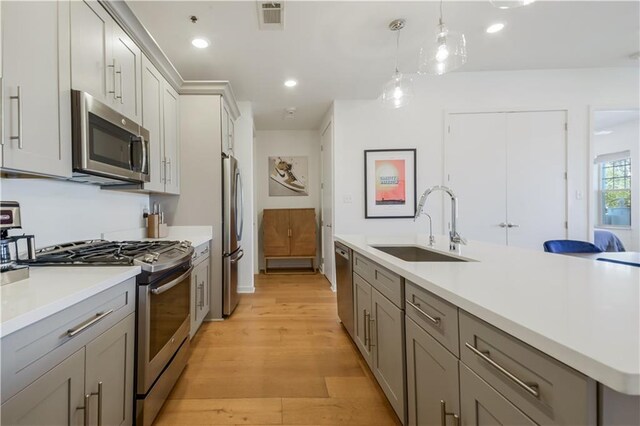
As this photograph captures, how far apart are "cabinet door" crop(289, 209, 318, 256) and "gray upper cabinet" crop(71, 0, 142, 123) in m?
3.17

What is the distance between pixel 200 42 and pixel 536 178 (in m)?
4.30

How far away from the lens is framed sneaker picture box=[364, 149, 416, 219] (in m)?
3.91

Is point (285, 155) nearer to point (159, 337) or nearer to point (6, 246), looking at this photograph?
point (159, 337)

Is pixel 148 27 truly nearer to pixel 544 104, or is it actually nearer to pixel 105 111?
pixel 105 111

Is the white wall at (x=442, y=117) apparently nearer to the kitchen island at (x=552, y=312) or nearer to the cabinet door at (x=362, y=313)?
the cabinet door at (x=362, y=313)

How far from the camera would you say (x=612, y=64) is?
3.48m

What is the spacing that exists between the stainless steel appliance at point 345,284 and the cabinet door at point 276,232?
2.34 meters

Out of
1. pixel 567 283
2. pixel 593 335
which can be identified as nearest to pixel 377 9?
pixel 567 283

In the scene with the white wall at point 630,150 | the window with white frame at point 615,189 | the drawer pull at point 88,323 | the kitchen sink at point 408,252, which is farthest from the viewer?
the window with white frame at point 615,189

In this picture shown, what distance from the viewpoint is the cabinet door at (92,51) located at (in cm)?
142

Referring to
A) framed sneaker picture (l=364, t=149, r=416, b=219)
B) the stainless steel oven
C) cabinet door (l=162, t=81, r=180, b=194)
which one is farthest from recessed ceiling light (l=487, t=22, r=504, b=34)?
the stainless steel oven

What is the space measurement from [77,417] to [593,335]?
146 cm

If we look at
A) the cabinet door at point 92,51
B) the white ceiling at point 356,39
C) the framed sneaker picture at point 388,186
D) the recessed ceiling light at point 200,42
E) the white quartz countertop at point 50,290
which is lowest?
the white quartz countertop at point 50,290

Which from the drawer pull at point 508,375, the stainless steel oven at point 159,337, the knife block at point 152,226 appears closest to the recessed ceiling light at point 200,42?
the knife block at point 152,226
